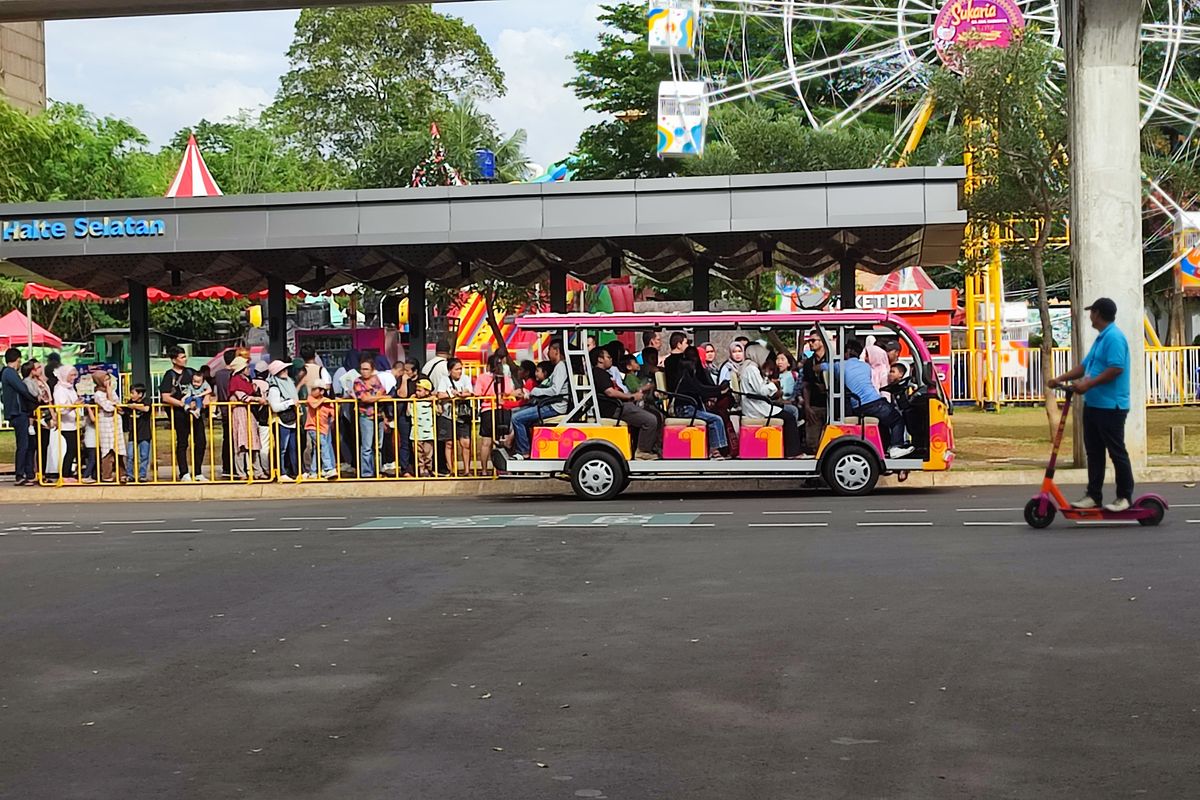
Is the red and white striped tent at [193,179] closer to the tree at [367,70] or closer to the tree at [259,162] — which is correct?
the tree at [259,162]

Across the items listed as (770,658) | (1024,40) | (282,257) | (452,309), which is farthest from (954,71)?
(770,658)

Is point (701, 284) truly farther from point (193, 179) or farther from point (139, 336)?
point (193, 179)

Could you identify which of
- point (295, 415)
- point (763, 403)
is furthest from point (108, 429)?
point (763, 403)

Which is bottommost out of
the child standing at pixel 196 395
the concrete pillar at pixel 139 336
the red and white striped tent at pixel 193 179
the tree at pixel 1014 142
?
the child standing at pixel 196 395

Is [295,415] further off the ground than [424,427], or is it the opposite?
[295,415]

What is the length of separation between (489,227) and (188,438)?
4819 millimetres

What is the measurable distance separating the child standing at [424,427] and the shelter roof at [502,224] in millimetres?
2341

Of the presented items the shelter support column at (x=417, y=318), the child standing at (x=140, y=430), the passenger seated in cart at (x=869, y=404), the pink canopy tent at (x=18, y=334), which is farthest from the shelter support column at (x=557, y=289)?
the pink canopy tent at (x=18, y=334)

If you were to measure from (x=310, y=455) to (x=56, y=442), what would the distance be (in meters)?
3.43

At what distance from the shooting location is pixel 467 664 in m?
8.27

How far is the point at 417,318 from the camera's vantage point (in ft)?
86.6

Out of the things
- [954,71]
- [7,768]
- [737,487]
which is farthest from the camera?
[954,71]

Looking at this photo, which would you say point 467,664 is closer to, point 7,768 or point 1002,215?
point 7,768

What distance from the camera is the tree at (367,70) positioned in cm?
7519
